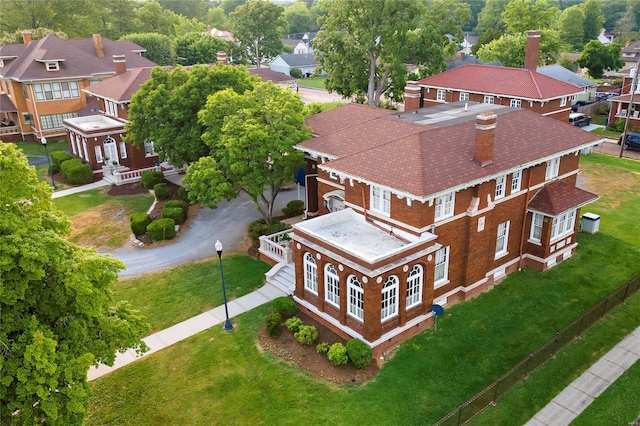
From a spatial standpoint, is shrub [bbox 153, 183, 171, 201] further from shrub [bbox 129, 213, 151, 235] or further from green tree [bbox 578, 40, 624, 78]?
green tree [bbox 578, 40, 624, 78]

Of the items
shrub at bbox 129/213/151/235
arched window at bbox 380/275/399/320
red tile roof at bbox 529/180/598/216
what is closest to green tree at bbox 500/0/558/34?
red tile roof at bbox 529/180/598/216

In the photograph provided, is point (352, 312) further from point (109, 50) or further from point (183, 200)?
point (109, 50)

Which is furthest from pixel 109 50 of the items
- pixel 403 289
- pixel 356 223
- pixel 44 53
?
pixel 403 289

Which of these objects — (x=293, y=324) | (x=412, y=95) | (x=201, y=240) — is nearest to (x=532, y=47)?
(x=412, y=95)

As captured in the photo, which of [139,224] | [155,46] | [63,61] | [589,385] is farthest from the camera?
[155,46]

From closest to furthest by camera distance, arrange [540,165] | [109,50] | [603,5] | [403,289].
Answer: [403,289] → [540,165] → [109,50] → [603,5]

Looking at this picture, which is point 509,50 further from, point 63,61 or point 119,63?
point 63,61
